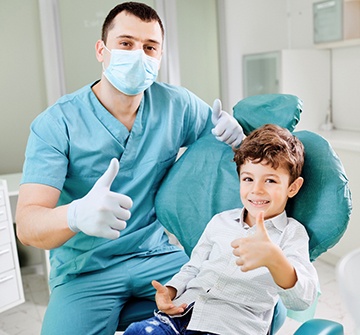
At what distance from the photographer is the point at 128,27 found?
154 cm

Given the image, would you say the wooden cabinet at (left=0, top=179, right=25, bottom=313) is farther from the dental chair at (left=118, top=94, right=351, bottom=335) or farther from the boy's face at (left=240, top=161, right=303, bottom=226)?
the boy's face at (left=240, top=161, right=303, bottom=226)

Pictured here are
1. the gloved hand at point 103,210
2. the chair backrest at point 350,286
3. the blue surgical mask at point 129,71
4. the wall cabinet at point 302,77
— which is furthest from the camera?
the wall cabinet at point 302,77

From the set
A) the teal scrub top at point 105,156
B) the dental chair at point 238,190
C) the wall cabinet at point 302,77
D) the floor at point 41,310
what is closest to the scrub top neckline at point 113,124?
the teal scrub top at point 105,156

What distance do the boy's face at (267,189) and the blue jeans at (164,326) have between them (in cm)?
32

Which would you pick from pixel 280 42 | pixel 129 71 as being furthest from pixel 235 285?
pixel 280 42

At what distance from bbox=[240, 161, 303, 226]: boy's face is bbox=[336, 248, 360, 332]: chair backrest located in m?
0.54

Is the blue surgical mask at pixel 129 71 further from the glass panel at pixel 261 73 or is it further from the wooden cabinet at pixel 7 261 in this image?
the glass panel at pixel 261 73

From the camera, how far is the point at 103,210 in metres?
1.13

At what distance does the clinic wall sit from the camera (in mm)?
3229

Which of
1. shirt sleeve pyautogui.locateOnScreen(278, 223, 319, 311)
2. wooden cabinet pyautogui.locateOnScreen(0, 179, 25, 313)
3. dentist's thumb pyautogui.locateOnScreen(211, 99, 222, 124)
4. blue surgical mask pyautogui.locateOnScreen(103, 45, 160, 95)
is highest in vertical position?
blue surgical mask pyautogui.locateOnScreen(103, 45, 160, 95)

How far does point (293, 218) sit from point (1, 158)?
7.30 feet

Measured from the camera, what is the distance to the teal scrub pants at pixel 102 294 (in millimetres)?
1365

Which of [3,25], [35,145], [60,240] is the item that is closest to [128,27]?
[35,145]

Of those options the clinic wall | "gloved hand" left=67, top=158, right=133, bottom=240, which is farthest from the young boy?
the clinic wall
